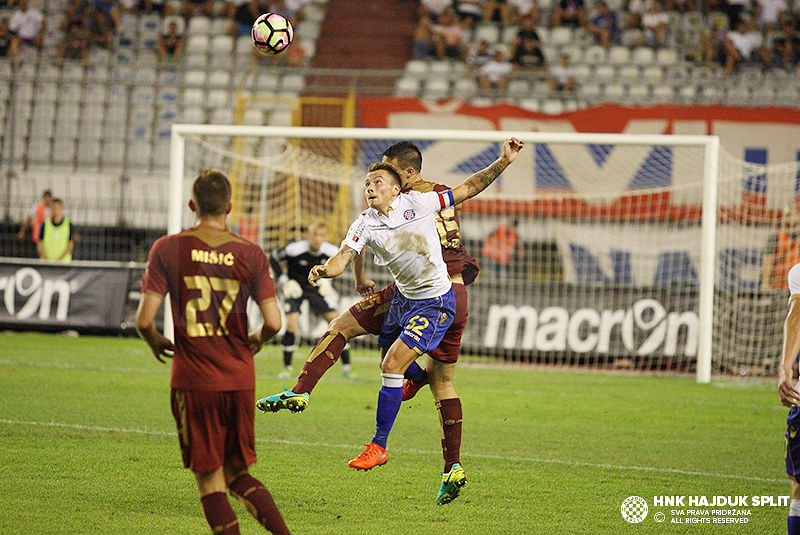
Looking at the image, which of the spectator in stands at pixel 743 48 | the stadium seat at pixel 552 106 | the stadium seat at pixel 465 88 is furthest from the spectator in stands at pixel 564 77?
the spectator in stands at pixel 743 48

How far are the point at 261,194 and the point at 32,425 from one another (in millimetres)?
9235

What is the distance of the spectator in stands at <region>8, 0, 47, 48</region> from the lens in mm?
20938

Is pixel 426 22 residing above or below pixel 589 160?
above

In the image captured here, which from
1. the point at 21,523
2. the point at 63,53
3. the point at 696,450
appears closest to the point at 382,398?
the point at 21,523

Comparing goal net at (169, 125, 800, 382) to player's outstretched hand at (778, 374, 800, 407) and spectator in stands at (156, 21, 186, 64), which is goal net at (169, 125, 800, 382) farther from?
player's outstretched hand at (778, 374, 800, 407)

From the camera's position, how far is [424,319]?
5.73 meters

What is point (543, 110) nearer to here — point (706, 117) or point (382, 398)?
point (706, 117)

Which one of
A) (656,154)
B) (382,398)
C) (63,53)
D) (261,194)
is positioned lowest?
(382,398)

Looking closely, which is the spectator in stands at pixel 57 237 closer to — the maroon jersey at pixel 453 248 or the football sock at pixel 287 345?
the football sock at pixel 287 345

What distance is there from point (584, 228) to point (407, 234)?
11040 mm

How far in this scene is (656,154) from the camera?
667 inches

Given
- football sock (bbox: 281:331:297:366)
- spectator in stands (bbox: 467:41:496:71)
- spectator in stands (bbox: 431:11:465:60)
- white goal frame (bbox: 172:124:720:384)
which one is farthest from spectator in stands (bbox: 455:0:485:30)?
football sock (bbox: 281:331:297:366)

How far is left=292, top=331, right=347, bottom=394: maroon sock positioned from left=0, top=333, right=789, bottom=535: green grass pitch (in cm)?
77

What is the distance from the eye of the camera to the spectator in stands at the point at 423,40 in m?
20.0
